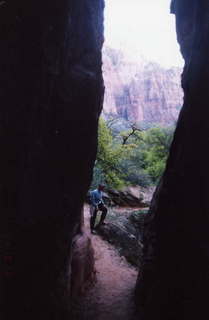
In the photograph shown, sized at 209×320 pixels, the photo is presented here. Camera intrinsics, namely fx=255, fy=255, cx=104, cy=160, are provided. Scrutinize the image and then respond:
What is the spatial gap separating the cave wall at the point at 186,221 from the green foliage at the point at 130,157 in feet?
28.7

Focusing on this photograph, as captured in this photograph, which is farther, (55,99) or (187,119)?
(187,119)

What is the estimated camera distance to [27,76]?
615 centimetres

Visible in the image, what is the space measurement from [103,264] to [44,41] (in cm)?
850

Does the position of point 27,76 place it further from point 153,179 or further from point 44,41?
point 153,179

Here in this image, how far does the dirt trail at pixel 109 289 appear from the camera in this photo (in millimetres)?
7883

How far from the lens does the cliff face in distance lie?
59.7 metres

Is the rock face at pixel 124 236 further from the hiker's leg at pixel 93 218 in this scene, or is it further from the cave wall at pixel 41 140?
the cave wall at pixel 41 140

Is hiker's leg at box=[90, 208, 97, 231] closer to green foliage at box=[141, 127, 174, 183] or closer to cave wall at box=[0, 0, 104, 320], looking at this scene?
cave wall at box=[0, 0, 104, 320]

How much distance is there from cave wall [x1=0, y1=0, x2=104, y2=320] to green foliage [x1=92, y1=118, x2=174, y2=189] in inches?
364

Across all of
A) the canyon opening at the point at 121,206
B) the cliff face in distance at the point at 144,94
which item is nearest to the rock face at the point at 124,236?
the canyon opening at the point at 121,206

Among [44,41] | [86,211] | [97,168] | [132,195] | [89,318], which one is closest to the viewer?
[44,41]

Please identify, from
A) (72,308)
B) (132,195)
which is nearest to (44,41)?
(72,308)

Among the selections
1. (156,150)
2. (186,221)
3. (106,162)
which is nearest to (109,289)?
(186,221)

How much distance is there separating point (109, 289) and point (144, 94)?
56.8m
